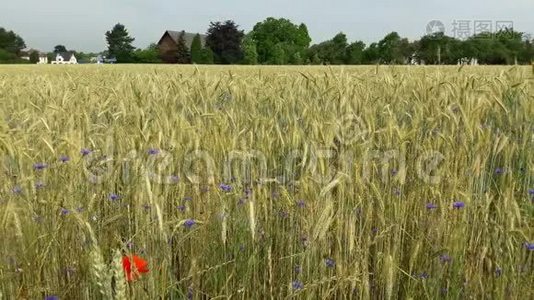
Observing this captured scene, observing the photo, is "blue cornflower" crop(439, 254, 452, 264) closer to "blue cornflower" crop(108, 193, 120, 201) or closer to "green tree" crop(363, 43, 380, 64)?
"blue cornflower" crop(108, 193, 120, 201)

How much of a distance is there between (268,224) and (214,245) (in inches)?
7.1

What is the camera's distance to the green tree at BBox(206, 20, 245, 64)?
56.2 m

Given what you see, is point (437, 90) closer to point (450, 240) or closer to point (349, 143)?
point (349, 143)

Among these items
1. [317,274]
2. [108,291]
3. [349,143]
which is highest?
[349,143]

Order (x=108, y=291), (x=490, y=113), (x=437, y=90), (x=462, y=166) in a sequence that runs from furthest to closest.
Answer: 1. (x=437, y=90)
2. (x=490, y=113)
3. (x=462, y=166)
4. (x=108, y=291)

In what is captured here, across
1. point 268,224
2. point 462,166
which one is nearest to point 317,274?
point 268,224

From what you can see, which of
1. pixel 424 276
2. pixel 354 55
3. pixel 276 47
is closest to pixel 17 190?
pixel 424 276

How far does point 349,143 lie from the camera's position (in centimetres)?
171

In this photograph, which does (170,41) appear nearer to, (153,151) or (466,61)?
(466,61)

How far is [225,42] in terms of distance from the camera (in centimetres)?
5647

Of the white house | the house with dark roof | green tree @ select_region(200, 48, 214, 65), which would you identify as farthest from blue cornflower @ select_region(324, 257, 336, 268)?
the white house

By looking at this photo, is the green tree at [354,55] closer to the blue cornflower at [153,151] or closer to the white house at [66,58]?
the blue cornflower at [153,151]

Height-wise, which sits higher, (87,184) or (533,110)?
(533,110)

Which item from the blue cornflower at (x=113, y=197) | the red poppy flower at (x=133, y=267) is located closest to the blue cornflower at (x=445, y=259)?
the red poppy flower at (x=133, y=267)
